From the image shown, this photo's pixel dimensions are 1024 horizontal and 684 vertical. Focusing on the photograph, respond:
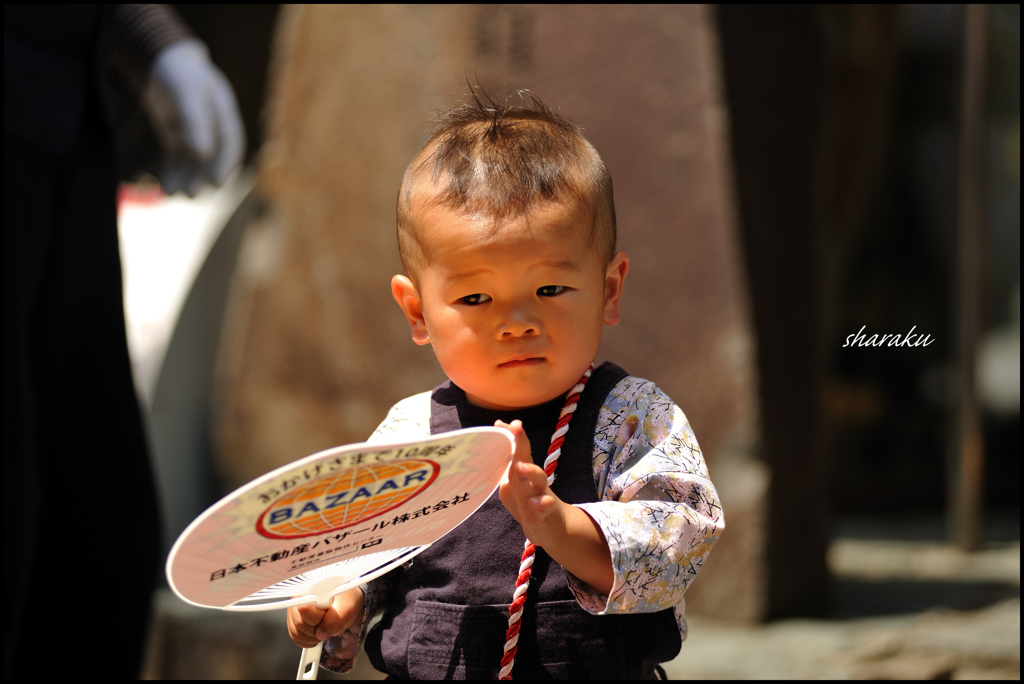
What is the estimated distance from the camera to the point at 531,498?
833 millimetres

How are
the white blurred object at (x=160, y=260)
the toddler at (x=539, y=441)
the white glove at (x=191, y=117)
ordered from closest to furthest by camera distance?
the toddler at (x=539, y=441) < the white glove at (x=191, y=117) < the white blurred object at (x=160, y=260)

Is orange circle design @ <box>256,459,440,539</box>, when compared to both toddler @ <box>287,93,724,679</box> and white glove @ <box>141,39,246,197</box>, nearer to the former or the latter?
toddler @ <box>287,93,724,679</box>

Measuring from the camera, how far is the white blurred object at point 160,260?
2.97 meters

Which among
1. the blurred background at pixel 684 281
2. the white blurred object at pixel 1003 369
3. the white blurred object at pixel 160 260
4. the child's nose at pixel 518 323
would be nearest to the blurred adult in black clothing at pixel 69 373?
the blurred background at pixel 684 281

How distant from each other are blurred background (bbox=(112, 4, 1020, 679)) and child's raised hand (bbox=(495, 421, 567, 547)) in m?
0.82

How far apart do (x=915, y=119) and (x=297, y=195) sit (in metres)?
2.65

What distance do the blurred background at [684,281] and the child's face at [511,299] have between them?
2.36 ft

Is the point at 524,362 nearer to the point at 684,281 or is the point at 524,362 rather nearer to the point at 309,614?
the point at 309,614

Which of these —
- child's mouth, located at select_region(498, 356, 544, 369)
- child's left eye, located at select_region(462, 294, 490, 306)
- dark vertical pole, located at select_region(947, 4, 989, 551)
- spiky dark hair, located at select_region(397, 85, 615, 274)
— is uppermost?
spiky dark hair, located at select_region(397, 85, 615, 274)

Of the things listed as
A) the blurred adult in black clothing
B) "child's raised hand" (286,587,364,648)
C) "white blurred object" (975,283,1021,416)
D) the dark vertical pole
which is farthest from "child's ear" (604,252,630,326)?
"white blurred object" (975,283,1021,416)

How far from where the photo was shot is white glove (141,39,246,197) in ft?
6.41

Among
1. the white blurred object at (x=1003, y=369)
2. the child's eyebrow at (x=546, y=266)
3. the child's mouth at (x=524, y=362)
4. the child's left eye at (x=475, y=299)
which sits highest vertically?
the child's eyebrow at (x=546, y=266)

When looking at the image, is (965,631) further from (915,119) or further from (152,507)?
(915,119)

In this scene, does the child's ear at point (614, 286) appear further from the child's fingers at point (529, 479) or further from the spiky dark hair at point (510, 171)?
the child's fingers at point (529, 479)
